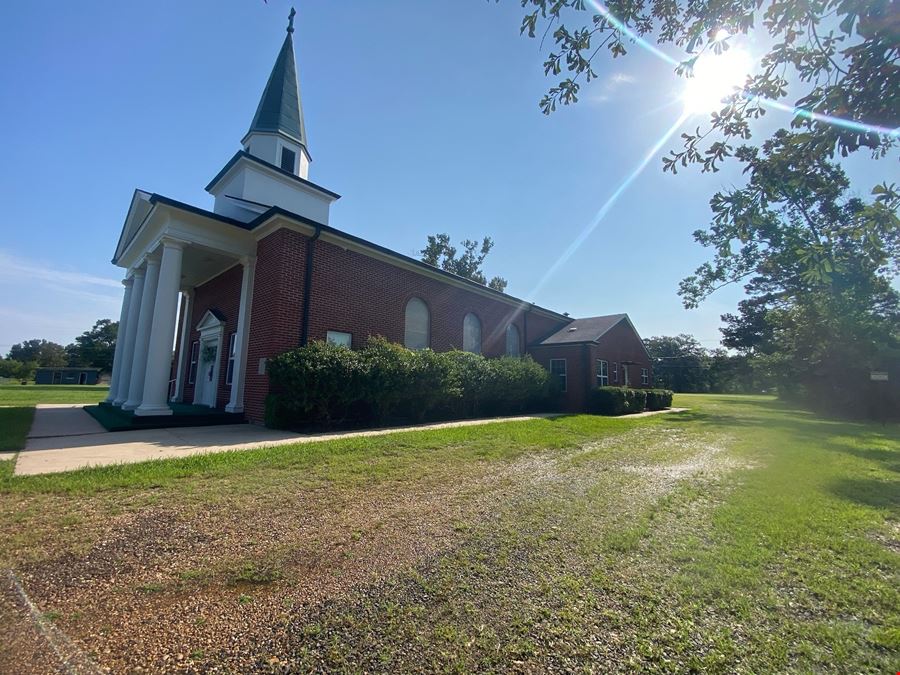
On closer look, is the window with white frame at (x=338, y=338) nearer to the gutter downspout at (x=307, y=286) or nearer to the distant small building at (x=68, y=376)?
the gutter downspout at (x=307, y=286)

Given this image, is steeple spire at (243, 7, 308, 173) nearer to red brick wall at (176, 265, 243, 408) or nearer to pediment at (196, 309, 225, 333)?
red brick wall at (176, 265, 243, 408)

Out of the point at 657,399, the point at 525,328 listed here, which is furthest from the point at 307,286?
the point at 657,399

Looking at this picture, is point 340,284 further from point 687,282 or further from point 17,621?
point 687,282

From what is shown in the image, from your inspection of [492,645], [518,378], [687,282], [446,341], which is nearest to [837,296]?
[687,282]

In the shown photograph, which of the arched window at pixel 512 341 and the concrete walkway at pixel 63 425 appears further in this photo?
the arched window at pixel 512 341

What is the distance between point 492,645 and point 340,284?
11.0 meters

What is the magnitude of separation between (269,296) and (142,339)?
14.6ft

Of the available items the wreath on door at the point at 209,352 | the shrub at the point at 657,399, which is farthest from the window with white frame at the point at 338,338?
the shrub at the point at 657,399

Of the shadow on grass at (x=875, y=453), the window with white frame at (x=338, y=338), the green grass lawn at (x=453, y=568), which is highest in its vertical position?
the window with white frame at (x=338, y=338)

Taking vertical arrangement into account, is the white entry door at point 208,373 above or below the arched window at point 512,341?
below

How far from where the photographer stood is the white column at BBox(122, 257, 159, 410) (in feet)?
37.5

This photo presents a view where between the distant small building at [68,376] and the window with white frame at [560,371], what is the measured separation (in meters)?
57.4

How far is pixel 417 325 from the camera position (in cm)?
1476

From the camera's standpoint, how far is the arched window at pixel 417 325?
14375mm
